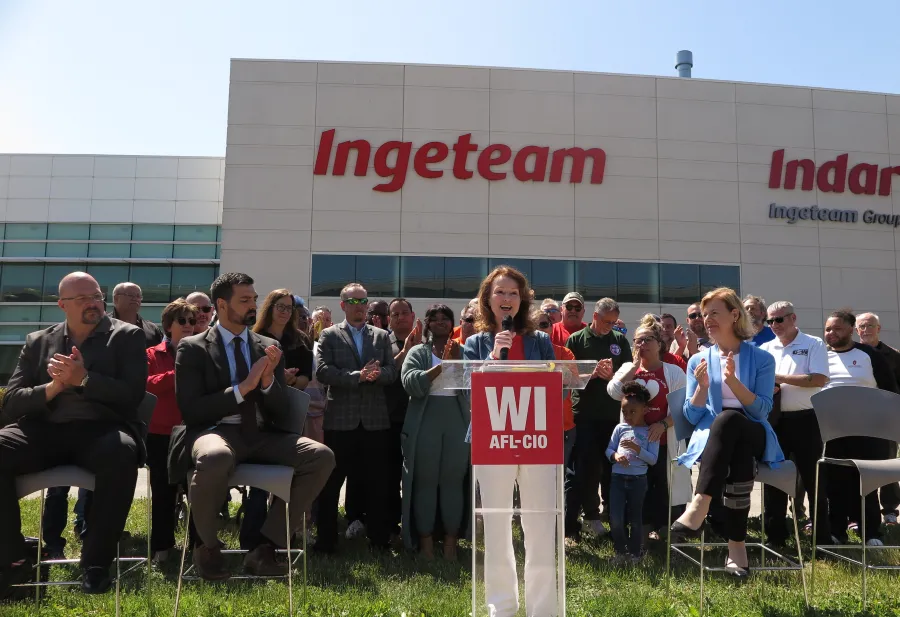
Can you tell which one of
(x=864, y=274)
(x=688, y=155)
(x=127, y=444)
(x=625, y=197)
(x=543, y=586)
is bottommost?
(x=543, y=586)

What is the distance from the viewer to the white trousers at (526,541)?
337cm

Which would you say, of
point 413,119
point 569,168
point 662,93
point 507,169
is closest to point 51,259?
point 413,119

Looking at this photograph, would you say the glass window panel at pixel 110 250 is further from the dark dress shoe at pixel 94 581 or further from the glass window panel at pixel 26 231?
the dark dress shoe at pixel 94 581

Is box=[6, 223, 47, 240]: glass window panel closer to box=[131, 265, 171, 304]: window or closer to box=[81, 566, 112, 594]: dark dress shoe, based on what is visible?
box=[131, 265, 171, 304]: window

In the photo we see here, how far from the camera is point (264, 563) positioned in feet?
14.4

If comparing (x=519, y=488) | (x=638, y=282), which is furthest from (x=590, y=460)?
(x=638, y=282)

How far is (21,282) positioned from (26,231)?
1.95 metres

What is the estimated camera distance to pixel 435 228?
786 inches

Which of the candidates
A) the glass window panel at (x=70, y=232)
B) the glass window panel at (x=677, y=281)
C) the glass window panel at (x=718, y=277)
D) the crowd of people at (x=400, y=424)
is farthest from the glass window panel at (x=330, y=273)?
the crowd of people at (x=400, y=424)

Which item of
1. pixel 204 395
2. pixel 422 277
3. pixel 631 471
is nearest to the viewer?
pixel 204 395

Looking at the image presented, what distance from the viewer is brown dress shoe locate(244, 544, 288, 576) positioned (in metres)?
4.37

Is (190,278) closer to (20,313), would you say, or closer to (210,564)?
(20,313)

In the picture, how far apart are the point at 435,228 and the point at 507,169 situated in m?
2.60

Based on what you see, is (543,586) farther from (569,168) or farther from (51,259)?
(51,259)
